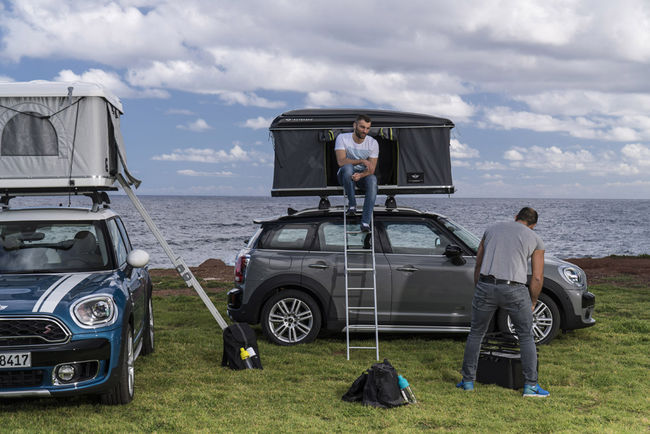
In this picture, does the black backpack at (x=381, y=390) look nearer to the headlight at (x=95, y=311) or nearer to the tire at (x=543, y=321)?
the headlight at (x=95, y=311)

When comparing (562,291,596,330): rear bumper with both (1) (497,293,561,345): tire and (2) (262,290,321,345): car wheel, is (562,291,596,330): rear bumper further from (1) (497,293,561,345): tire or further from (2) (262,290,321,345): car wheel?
(2) (262,290,321,345): car wheel

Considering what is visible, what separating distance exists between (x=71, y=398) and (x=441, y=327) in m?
4.41

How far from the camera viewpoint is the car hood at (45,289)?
552 centimetres

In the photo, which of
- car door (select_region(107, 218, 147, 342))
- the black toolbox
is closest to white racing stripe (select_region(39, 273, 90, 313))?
car door (select_region(107, 218, 147, 342))

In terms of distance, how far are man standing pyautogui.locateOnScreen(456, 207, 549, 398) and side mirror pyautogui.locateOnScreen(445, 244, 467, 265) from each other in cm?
173

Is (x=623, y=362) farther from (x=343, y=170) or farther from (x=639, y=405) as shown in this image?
(x=343, y=170)

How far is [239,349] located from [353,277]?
182cm

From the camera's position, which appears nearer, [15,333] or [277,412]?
[15,333]

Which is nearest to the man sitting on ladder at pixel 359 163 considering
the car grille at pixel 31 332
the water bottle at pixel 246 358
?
the water bottle at pixel 246 358

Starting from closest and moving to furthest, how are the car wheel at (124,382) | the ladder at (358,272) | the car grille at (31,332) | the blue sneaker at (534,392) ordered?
the car grille at (31,332), the car wheel at (124,382), the blue sneaker at (534,392), the ladder at (358,272)

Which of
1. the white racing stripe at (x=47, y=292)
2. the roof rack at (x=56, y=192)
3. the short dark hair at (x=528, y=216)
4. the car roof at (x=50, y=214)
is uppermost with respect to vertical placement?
the roof rack at (x=56, y=192)

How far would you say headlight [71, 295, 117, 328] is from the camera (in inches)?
221

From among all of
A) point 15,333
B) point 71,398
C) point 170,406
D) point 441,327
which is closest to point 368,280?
point 441,327

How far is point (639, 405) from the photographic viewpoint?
617 centimetres
